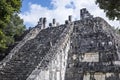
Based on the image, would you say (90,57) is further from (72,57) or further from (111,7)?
(111,7)

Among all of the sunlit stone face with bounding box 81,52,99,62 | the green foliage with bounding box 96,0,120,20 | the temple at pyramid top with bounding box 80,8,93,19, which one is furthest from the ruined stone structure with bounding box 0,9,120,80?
the green foliage with bounding box 96,0,120,20

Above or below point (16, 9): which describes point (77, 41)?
below

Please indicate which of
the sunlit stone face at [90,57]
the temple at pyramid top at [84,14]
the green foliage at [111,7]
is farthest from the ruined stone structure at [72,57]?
the green foliage at [111,7]

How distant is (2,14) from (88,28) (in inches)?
291

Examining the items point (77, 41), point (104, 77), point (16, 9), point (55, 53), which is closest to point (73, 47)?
point (77, 41)

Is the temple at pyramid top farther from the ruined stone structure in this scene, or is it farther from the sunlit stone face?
the sunlit stone face

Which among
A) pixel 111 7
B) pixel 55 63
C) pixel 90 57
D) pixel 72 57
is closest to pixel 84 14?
pixel 72 57

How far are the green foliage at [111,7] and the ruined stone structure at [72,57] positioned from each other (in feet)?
20.5

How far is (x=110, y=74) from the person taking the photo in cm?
1638

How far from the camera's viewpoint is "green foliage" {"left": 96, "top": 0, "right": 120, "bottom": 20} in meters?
9.99

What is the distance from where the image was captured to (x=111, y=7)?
10.2 m

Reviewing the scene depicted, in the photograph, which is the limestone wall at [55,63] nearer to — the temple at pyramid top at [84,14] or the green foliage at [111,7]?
the temple at pyramid top at [84,14]

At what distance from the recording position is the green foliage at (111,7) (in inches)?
393

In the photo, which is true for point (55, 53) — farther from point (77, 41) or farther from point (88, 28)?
point (88, 28)
